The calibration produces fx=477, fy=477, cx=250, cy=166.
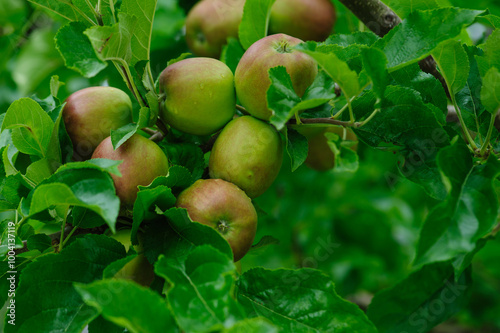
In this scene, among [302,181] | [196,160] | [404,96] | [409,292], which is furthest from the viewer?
[302,181]

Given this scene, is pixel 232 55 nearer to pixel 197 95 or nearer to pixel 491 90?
pixel 197 95

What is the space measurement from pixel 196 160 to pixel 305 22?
1.96 ft

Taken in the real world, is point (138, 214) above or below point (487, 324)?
above

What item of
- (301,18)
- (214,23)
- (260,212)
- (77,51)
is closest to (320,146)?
(260,212)

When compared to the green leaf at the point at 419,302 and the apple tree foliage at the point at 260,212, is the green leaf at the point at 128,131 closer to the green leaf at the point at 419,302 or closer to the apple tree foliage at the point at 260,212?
the apple tree foliage at the point at 260,212

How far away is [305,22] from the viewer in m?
1.21

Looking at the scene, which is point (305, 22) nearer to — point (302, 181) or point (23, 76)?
point (23, 76)

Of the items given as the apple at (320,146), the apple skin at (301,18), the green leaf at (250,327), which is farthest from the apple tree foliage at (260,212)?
the apple skin at (301,18)

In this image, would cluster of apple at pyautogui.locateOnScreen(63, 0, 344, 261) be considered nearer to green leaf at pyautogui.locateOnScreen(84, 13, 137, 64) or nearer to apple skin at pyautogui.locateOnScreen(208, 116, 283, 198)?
apple skin at pyautogui.locateOnScreen(208, 116, 283, 198)

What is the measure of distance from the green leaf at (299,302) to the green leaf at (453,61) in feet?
1.15

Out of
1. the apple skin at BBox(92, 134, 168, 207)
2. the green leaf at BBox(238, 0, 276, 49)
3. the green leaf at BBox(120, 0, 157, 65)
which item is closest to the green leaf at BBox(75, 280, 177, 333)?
the apple skin at BBox(92, 134, 168, 207)

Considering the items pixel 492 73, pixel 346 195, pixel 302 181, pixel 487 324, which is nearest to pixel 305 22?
pixel 492 73

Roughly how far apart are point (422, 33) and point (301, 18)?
0.62 metres

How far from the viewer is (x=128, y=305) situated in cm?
45
